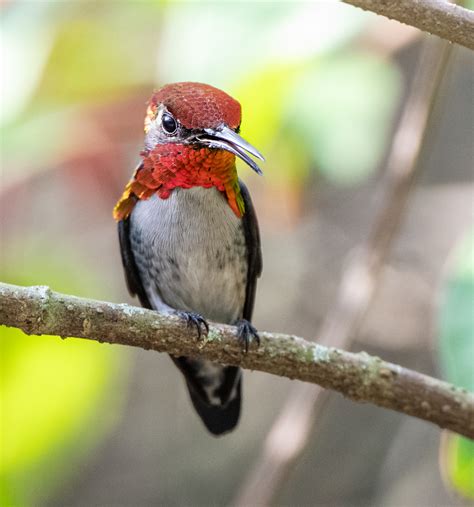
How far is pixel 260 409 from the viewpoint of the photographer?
19.1 feet

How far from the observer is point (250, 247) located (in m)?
3.32

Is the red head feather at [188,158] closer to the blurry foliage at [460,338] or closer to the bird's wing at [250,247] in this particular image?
the bird's wing at [250,247]

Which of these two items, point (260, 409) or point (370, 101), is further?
point (260, 409)

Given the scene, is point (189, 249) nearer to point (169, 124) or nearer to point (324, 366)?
point (169, 124)

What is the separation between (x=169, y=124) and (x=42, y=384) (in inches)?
39.2

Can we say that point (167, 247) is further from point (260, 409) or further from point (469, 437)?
point (260, 409)

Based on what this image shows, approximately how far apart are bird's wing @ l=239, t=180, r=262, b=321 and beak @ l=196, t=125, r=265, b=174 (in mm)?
454

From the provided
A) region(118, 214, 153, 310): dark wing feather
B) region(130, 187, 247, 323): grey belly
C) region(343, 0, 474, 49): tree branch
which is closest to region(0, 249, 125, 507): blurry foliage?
region(118, 214, 153, 310): dark wing feather

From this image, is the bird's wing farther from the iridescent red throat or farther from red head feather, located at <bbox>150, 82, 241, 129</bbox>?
red head feather, located at <bbox>150, 82, 241, 129</bbox>

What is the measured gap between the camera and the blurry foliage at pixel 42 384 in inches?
122

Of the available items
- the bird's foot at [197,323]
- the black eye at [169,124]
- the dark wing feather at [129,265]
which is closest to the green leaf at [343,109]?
the black eye at [169,124]

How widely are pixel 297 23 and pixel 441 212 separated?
2.67m

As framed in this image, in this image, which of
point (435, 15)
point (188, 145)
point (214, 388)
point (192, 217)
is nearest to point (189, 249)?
point (192, 217)

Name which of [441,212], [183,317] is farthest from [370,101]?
[441,212]
